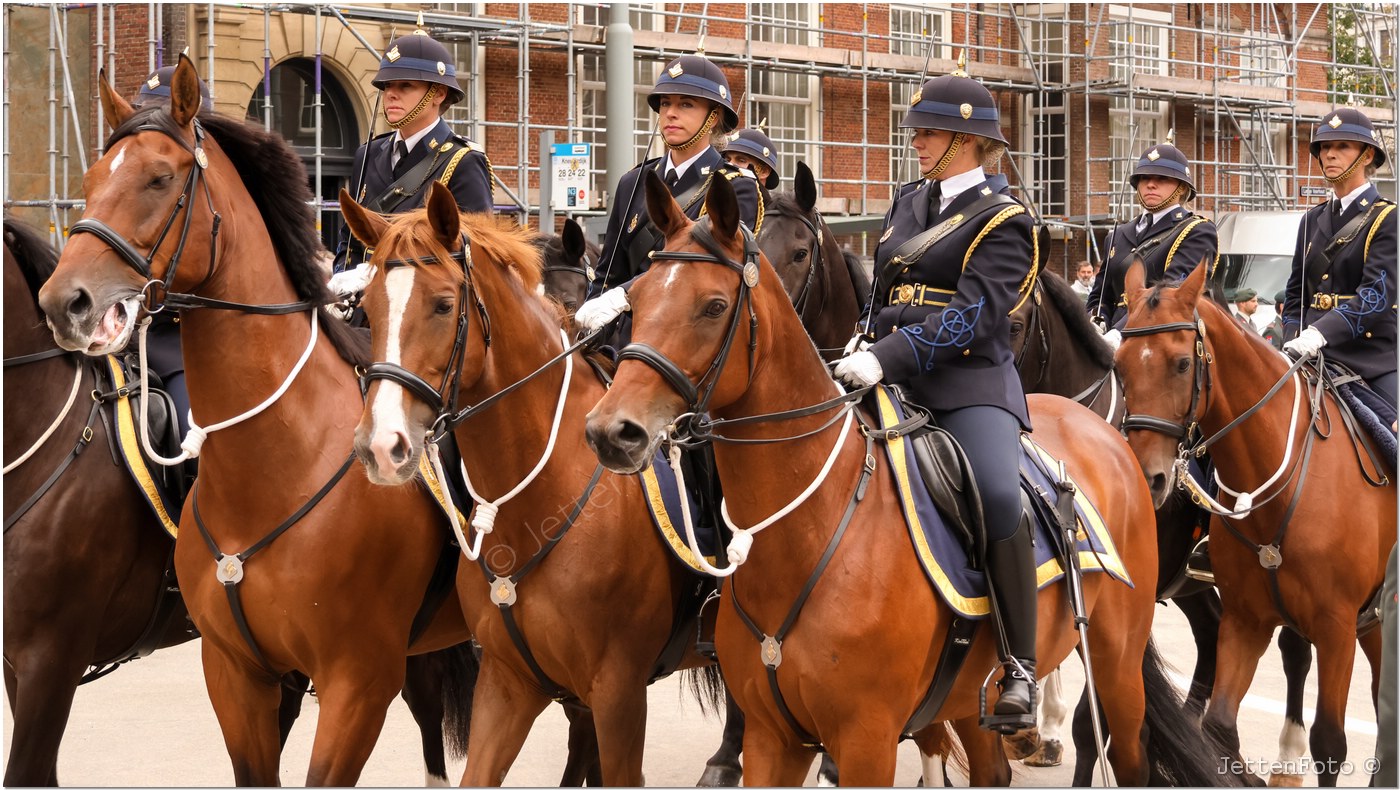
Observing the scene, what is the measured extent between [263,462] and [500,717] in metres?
1.15

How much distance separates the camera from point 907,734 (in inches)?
192

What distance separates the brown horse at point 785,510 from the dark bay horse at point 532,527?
20.8 inches

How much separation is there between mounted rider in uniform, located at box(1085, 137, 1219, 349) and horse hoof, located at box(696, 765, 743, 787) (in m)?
2.88

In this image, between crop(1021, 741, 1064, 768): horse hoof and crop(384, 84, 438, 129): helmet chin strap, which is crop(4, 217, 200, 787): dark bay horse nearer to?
crop(384, 84, 438, 129): helmet chin strap

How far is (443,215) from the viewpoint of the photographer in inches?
182

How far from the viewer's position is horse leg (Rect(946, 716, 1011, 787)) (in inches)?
231

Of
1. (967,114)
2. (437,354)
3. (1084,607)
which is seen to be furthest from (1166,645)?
(437,354)

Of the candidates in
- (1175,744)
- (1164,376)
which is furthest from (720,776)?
(1164,376)

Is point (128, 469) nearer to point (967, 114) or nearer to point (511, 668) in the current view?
point (511, 668)

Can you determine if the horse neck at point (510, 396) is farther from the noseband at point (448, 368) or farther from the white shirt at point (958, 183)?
the white shirt at point (958, 183)

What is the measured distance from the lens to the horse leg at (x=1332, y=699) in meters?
6.51

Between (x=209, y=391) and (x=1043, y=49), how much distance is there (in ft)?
80.9

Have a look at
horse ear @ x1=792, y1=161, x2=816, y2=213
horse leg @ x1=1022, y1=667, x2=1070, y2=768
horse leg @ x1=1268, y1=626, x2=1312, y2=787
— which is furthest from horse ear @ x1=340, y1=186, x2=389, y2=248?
horse leg @ x1=1268, y1=626, x2=1312, y2=787

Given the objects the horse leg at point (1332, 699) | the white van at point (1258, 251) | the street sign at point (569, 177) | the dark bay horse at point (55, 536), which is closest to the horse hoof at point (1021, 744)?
the horse leg at point (1332, 699)
